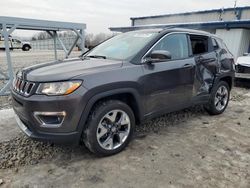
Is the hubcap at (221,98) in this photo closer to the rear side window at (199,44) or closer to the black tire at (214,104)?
the black tire at (214,104)

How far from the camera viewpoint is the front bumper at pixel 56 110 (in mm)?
2619

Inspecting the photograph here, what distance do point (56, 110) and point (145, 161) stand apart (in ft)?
4.58

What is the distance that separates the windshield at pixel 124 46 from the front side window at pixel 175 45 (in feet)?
0.72

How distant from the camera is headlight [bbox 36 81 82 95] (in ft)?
8.70

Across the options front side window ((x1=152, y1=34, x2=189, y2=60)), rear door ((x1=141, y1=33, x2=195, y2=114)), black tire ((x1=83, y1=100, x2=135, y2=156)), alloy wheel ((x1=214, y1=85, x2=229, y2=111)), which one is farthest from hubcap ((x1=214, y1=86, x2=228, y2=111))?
black tire ((x1=83, y1=100, x2=135, y2=156))

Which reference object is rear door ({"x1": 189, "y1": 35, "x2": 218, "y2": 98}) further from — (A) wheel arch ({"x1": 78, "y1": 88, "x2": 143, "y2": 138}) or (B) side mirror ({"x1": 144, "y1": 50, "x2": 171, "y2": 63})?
(A) wheel arch ({"x1": 78, "y1": 88, "x2": 143, "y2": 138})

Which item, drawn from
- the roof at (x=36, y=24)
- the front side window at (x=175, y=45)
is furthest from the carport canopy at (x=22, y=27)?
the front side window at (x=175, y=45)

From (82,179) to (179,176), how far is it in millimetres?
1191

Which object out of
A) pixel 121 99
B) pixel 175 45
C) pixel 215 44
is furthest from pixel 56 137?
pixel 215 44

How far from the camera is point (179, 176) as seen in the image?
278 centimetres

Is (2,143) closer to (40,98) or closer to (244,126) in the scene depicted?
(40,98)

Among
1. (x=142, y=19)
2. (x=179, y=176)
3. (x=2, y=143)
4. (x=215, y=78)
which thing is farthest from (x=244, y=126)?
(x=142, y=19)

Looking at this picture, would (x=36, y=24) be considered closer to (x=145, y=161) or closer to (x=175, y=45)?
(x=175, y=45)

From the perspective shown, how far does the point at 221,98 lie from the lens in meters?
5.20
